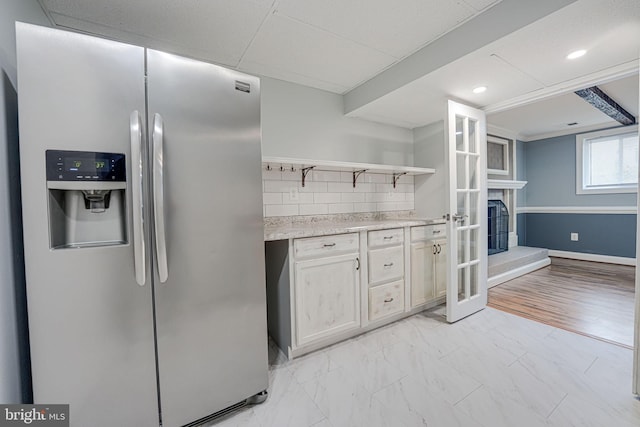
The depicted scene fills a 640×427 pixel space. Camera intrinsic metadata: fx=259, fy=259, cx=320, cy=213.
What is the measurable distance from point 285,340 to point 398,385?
80 centimetres

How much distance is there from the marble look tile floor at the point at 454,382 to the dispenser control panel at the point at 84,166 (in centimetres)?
132

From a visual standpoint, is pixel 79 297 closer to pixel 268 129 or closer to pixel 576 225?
pixel 268 129

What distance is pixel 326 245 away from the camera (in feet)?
6.23

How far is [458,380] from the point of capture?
1.59 metres

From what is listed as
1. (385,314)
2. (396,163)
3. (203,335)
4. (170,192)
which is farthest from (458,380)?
(396,163)

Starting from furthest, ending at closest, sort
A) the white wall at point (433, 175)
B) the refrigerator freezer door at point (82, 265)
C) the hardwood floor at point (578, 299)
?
the white wall at point (433, 175), the hardwood floor at point (578, 299), the refrigerator freezer door at point (82, 265)

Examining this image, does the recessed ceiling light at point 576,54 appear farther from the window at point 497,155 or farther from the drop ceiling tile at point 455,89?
the window at point 497,155

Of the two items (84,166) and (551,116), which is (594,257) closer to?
(551,116)

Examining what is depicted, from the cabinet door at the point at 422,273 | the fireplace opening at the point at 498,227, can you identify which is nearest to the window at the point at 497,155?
the fireplace opening at the point at 498,227

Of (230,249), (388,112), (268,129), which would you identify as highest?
(388,112)

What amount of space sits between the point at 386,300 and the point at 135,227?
75.0 inches

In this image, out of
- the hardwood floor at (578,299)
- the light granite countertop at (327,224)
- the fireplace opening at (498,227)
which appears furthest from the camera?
the fireplace opening at (498,227)

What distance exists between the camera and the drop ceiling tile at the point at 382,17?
1.49m

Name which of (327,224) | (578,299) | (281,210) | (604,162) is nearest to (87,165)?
(281,210)
